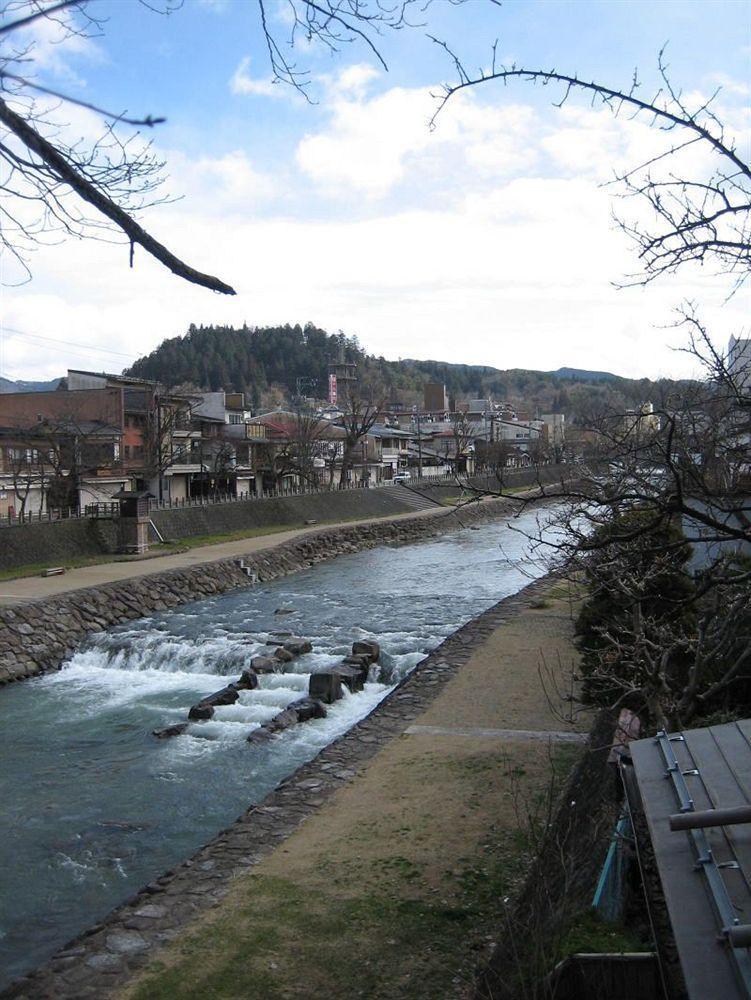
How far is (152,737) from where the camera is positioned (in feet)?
41.3

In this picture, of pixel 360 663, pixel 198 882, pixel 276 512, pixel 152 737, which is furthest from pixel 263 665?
pixel 276 512

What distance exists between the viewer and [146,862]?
A: 8617 millimetres

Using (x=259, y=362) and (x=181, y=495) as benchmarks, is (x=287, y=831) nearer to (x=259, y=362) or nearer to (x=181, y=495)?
(x=181, y=495)

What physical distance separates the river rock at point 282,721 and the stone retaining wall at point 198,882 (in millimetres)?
1441

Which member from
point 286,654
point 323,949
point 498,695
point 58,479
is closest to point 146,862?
point 323,949

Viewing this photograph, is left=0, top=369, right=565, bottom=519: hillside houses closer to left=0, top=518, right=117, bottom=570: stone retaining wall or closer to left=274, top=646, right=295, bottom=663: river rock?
left=0, top=518, right=117, bottom=570: stone retaining wall

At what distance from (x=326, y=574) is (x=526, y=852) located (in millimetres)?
22723

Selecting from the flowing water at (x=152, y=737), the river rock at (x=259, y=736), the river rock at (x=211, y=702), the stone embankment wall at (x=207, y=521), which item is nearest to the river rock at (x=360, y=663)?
the flowing water at (x=152, y=737)

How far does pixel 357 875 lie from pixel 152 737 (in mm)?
6381

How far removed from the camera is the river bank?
573cm

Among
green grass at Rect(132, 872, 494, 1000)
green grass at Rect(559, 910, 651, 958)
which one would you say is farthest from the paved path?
green grass at Rect(559, 910, 651, 958)

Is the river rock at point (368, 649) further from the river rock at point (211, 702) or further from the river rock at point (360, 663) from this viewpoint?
the river rock at point (211, 702)

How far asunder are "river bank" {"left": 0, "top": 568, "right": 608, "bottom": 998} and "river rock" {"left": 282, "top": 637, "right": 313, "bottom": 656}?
573cm

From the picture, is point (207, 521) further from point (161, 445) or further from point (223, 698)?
point (223, 698)
